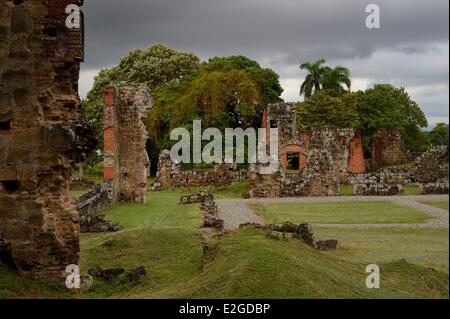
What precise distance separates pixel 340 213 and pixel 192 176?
16.4 m

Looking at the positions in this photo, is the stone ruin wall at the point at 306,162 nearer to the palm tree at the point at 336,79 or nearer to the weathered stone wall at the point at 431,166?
the weathered stone wall at the point at 431,166

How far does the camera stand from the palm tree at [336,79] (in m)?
56.1

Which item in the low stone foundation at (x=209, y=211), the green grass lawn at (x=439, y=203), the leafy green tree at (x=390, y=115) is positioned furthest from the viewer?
the leafy green tree at (x=390, y=115)

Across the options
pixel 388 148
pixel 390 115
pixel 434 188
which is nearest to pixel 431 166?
pixel 434 188

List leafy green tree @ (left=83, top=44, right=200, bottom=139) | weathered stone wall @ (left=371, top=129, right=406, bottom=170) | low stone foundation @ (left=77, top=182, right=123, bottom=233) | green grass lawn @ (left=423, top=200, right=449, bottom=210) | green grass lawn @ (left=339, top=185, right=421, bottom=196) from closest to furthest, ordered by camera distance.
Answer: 1. low stone foundation @ (left=77, top=182, right=123, bottom=233)
2. green grass lawn @ (left=423, top=200, right=449, bottom=210)
3. green grass lawn @ (left=339, top=185, right=421, bottom=196)
4. weathered stone wall @ (left=371, top=129, right=406, bottom=170)
5. leafy green tree @ (left=83, top=44, right=200, bottom=139)

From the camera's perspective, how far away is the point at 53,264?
426 inches

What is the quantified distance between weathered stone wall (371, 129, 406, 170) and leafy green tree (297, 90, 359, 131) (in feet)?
7.32

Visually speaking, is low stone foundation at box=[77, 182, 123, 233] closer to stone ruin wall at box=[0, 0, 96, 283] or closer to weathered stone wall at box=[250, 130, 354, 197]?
stone ruin wall at box=[0, 0, 96, 283]

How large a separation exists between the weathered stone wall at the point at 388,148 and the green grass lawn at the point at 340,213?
74.1 feet

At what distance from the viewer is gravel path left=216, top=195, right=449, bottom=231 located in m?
19.7

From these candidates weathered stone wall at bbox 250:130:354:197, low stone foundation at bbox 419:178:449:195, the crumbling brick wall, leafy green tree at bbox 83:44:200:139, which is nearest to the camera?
the crumbling brick wall

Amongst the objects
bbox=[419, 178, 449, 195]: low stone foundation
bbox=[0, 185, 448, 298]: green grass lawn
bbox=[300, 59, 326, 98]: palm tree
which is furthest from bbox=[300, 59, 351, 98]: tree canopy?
bbox=[0, 185, 448, 298]: green grass lawn
